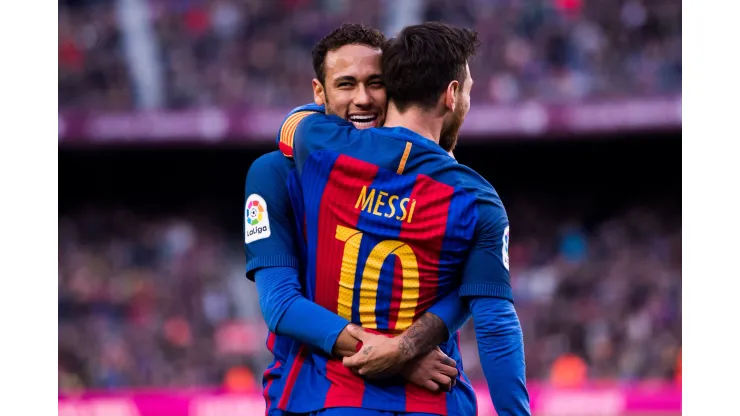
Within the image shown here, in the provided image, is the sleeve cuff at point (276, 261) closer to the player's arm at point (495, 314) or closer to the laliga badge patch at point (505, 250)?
the player's arm at point (495, 314)

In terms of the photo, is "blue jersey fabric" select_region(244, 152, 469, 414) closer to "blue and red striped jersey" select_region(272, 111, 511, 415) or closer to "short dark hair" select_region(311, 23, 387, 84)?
"blue and red striped jersey" select_region(272, 111, 511, 415)

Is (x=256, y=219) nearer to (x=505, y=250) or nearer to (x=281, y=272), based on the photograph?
(x=281, y=272)

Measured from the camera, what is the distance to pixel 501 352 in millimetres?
2924

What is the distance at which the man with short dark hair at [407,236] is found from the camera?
9.60 feet

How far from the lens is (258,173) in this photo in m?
3.17

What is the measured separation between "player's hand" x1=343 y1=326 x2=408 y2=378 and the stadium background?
9.31 meters

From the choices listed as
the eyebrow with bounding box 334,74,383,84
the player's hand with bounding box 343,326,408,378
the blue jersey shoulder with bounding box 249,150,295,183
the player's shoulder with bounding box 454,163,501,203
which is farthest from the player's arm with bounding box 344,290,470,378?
the eyebrow with bounding box 334,74,383,84

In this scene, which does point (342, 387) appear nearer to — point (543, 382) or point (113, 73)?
point (543, 382)

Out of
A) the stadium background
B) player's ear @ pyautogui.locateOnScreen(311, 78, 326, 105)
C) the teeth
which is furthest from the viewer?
the stadium background

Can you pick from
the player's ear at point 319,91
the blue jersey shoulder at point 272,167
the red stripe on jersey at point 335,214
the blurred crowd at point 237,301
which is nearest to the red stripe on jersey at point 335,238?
the red stripe on jersey at point 335,214

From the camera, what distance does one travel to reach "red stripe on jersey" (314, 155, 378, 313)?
9.71 feet

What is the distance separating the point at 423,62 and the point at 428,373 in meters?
0.93

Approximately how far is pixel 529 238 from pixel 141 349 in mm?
5798
